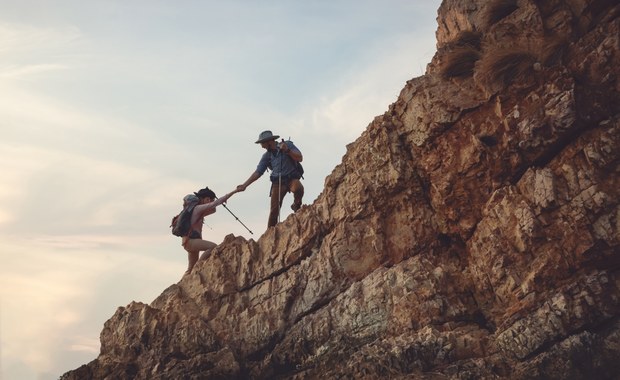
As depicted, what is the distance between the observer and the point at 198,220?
21969 millimetres

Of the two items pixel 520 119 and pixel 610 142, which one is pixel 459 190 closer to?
pixel 520 119

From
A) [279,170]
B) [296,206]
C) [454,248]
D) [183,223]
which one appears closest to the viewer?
[454,248]

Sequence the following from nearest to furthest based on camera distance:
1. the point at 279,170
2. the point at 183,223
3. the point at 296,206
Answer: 1. the point at 296,206
2. the point at 279,170
3. the point at 183,223

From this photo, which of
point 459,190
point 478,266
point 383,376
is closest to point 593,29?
point 459,190

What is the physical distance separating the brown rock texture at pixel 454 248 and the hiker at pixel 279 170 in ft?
6.21

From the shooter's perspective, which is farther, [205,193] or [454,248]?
[205,193]

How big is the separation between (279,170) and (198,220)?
10.7ft

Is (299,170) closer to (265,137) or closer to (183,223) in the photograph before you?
(265,137)

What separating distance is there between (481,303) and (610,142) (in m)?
4.18

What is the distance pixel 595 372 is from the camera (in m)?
11.8

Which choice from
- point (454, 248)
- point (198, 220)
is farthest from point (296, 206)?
point (454, 248)

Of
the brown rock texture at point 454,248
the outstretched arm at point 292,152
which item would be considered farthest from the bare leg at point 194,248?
the outstretched arm at point 292,152

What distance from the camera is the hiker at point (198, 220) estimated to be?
70.5 ft

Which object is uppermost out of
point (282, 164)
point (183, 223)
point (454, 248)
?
point (282, 164)
